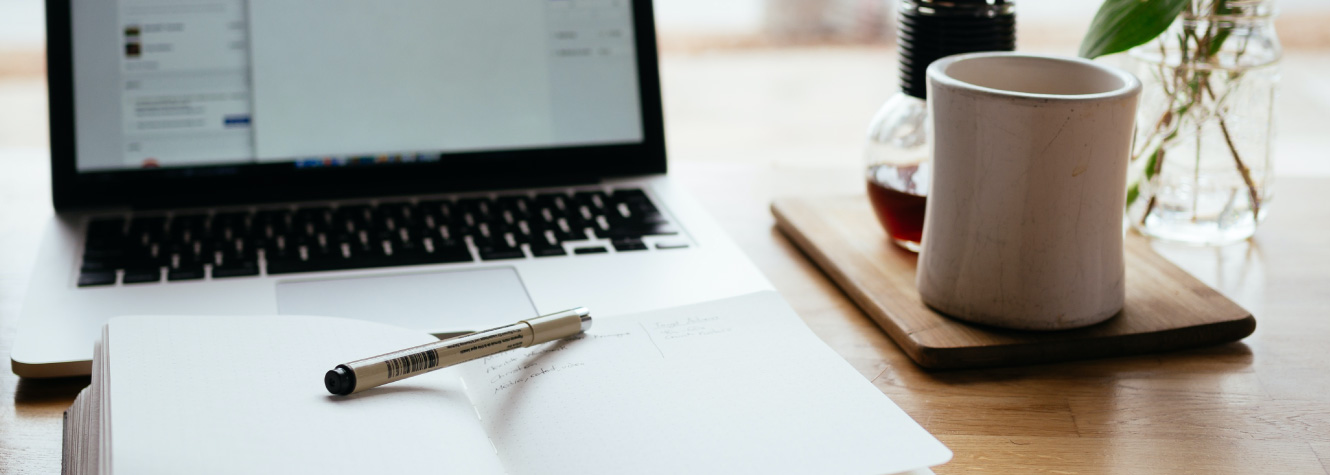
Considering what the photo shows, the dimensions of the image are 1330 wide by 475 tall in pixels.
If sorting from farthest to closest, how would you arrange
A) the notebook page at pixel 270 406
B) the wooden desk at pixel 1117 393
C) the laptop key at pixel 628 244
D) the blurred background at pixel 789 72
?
the blurred background at pixel 789 72
the laptop key at pixel 628 244
the wooden desk at pixel 1117 393
the notebook page at pixel 270 406

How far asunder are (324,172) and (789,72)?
262cm

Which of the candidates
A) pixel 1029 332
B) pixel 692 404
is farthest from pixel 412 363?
pixel 1029 332

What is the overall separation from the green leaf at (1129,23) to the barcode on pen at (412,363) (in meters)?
0.44

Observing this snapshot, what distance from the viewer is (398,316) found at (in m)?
0.62

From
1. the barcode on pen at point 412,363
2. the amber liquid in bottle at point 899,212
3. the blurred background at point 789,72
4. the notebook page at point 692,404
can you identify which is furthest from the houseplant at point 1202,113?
the blurred background at point 789,72

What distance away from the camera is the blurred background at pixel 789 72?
8.59 feet

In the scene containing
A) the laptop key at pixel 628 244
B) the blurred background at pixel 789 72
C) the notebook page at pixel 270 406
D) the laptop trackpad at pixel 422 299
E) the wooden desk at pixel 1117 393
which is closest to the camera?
the notebook page at pixel 270 406

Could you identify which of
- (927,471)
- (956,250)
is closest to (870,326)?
(956,250)

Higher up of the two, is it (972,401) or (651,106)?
(651,106)

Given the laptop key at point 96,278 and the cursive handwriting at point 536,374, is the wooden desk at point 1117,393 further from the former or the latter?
the cursive handwriting at point 536,374

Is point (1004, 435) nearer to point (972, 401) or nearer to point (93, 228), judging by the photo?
point (972, 401)

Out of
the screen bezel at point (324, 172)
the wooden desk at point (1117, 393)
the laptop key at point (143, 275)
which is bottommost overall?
the wooden desk at point (1117, 393)

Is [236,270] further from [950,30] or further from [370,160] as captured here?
[950,30]

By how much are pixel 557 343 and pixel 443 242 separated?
0.21m
